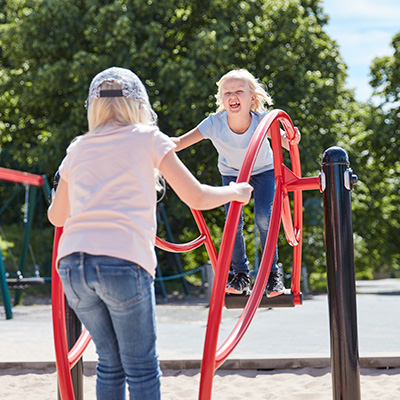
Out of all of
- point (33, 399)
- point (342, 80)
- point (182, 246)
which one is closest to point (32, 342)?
point (33, 399)

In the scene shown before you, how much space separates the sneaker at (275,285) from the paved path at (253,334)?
164 centimetres

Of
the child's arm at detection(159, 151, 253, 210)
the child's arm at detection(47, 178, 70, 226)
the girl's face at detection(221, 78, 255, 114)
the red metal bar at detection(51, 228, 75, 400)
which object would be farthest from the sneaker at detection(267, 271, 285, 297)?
the child's arm at detection(47, 178, 70, 226)

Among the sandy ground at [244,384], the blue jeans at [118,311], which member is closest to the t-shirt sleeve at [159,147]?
the blue jeans at [118,311]

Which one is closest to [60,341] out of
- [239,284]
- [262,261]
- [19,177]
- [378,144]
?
[262,261]

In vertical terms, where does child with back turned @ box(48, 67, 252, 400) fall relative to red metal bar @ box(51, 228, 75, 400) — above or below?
above

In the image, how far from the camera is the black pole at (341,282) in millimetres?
2842

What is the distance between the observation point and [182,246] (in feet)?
12.5

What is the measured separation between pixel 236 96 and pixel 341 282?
1.17 meters

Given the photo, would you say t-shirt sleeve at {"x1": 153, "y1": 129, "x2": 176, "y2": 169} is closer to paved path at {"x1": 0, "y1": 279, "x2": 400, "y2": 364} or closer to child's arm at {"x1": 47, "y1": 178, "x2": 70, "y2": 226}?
child's arm at {"x1": 47, "y1": 178, "x2": 70, "y2": 226}

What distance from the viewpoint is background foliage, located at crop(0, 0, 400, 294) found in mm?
15211

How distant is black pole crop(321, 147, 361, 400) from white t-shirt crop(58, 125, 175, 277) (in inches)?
41.9

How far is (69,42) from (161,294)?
266 inches

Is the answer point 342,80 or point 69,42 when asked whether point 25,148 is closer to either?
point 69,42

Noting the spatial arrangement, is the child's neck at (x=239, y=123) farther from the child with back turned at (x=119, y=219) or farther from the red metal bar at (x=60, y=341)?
the child with back turned at (x=119, y=219)
